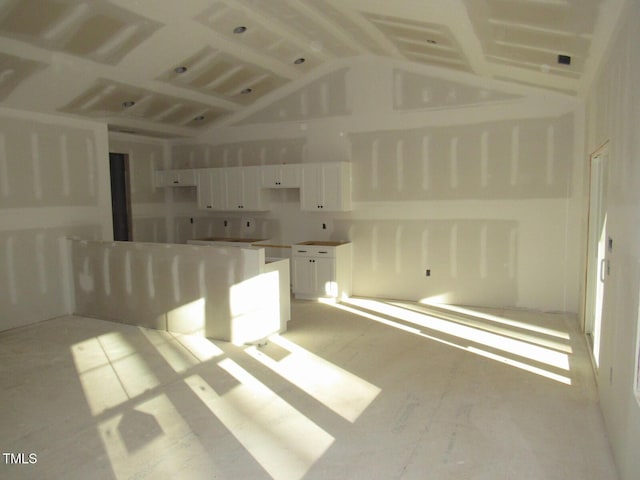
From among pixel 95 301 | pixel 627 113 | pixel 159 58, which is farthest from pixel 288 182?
pixel 627 113

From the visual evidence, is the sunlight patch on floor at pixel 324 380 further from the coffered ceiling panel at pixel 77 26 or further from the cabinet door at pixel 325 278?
the coffered ceiling panel at pixel 77 26

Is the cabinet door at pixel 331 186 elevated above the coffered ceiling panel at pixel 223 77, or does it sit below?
below

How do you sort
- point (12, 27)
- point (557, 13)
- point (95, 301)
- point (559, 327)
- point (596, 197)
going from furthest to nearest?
point (95, 301)
point (559, 327)
point (596, 197)
point (12, 27)
point (557, 13)

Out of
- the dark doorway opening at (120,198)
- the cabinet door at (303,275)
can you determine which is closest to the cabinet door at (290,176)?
the cabinet door at (303,275)

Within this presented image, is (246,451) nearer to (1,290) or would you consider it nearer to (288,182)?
(1,290)

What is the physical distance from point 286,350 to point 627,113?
338cm

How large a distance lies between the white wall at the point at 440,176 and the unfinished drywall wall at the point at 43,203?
260 centimetres

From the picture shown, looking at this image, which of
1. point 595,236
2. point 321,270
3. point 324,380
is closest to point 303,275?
point 321,270

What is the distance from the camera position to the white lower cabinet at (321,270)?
664cm

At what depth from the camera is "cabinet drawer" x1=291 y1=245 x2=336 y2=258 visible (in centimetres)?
661

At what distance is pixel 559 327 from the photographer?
524 centimetres

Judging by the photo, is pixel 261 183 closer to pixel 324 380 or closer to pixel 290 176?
pixel 290 176

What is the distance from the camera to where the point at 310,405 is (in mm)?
3381

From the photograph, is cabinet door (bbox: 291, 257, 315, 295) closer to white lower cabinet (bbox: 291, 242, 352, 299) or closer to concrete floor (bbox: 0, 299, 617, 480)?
white lower cabinet (bbox: 291, 242, 352, 299)
